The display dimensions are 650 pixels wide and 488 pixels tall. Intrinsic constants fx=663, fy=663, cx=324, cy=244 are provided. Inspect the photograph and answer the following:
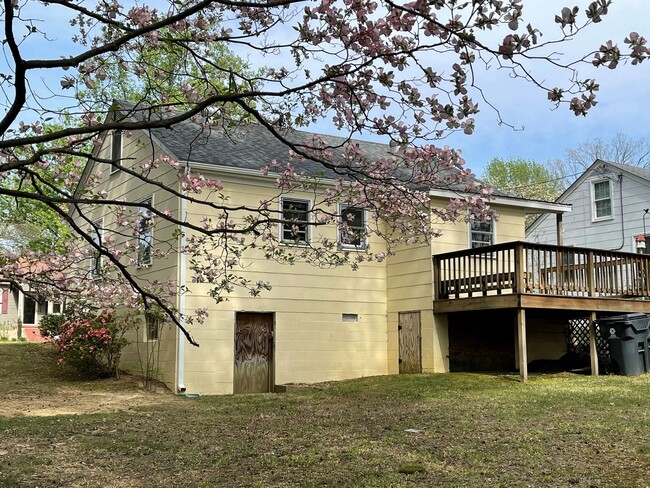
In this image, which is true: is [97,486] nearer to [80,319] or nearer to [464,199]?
[464,199]

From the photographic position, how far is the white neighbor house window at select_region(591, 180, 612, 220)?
2134 cm

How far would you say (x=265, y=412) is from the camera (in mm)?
Result: 9891

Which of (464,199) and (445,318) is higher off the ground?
(464,199)

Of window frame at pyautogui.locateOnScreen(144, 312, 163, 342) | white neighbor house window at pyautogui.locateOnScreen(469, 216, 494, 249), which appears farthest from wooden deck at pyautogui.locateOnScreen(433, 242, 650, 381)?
window frame at pyautogui.locateOnScreen(144, 312, 163, 342)

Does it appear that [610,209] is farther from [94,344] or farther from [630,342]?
[94,344]

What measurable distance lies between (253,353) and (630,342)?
24.6 ft

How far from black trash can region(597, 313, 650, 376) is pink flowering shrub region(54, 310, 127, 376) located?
1020 centimetres

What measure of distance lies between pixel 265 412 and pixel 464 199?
4990mm

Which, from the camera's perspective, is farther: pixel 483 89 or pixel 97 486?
pixel 97 486

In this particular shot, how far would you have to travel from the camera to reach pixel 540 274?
1372 centimetres

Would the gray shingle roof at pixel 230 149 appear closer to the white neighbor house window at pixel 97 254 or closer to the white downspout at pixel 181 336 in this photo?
the white downspout at pixel 181 336

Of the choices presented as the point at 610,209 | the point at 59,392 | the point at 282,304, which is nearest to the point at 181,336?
the point at 282,304

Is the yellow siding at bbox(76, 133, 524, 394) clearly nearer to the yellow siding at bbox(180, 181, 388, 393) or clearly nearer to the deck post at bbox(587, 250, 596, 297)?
the yellow siding at bbox(180, 181, 388, 393)

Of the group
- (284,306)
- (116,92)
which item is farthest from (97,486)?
(116,92)
